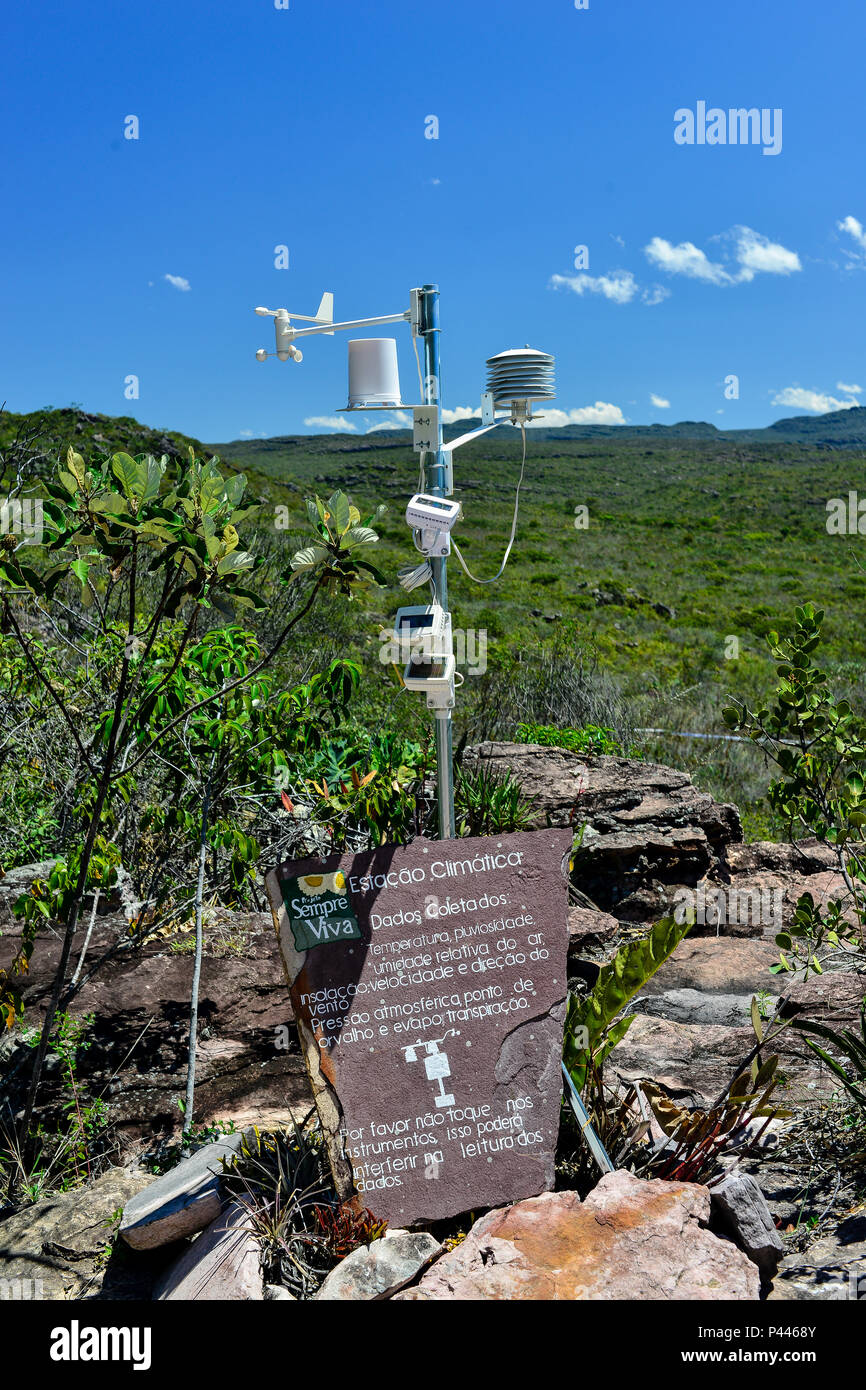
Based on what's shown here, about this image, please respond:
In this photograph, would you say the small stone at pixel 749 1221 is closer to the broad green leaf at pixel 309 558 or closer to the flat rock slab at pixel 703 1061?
the flat rock slab at pixel 703 1061

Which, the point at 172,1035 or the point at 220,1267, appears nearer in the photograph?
the point at 220,1267

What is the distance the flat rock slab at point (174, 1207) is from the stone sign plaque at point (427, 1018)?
40 centimetres

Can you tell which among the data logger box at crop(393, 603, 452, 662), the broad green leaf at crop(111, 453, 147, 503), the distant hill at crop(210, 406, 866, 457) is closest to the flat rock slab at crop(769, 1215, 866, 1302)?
the data logger box at crop(393, 603, 452, 662)

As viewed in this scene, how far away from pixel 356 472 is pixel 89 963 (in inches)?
1893

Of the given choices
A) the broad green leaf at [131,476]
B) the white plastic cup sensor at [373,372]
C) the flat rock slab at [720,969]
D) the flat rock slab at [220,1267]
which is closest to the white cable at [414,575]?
the white plastic cup sensor at [373,372]

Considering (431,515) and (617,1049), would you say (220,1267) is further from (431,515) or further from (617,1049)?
(431,515)

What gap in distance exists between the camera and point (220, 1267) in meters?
3.06

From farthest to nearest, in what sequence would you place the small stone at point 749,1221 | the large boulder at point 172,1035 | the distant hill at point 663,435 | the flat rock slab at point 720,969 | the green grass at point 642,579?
the distant hill at point 663,435, the green grass at point 642,579, the flat rock slab at point 720,969, the large boulder at point 172,1035, the small stone at point 749,1221

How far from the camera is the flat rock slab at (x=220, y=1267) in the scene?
9.85 feet

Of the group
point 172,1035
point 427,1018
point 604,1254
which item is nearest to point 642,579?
point 172,1035

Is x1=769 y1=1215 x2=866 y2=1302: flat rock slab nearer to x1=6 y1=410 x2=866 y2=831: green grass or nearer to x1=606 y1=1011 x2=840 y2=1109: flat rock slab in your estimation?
x1=606 y1=1011 x2=840 y2=1109: flat rock slab

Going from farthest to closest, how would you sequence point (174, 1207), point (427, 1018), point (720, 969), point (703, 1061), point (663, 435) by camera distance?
point (663, 435) → point (720, 969) → point (703, 1061) → point (427, 1018) → point (174, 1207)

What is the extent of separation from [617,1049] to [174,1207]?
6.20 ft

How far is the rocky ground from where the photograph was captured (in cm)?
323
